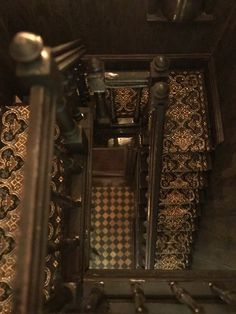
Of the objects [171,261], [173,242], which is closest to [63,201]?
[173,242]

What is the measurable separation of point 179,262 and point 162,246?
0.27m

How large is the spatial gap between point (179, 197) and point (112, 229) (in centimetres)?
147

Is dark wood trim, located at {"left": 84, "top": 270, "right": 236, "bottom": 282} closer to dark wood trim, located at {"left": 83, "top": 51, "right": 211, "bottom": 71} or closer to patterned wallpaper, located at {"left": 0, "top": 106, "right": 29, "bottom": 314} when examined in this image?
patterned wallpaper, located at {"left": 0, "top": 106, "right": 29, "bottom": 314}

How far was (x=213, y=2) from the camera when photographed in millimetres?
2197

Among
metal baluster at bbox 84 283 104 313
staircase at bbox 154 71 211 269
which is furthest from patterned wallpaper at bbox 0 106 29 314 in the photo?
staircase at bbox 154 71 211 269

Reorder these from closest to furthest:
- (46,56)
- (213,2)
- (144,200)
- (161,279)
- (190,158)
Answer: (46,56) → (161,279) → (213,2) → (190,158) → (144,200)

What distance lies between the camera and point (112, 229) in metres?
4.06

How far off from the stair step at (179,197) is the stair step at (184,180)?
0.05m

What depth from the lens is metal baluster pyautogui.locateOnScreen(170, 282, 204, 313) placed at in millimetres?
1252

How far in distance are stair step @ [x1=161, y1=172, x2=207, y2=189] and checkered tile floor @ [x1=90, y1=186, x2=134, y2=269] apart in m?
1.30

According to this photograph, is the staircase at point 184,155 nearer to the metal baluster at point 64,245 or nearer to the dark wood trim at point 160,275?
the dark wood trim at point 160,275

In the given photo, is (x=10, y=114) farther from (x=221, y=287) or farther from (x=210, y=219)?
(x=210, y=219)

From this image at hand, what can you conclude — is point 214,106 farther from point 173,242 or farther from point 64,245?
point 64,245

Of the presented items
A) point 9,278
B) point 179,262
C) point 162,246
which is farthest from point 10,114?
point 179,262
